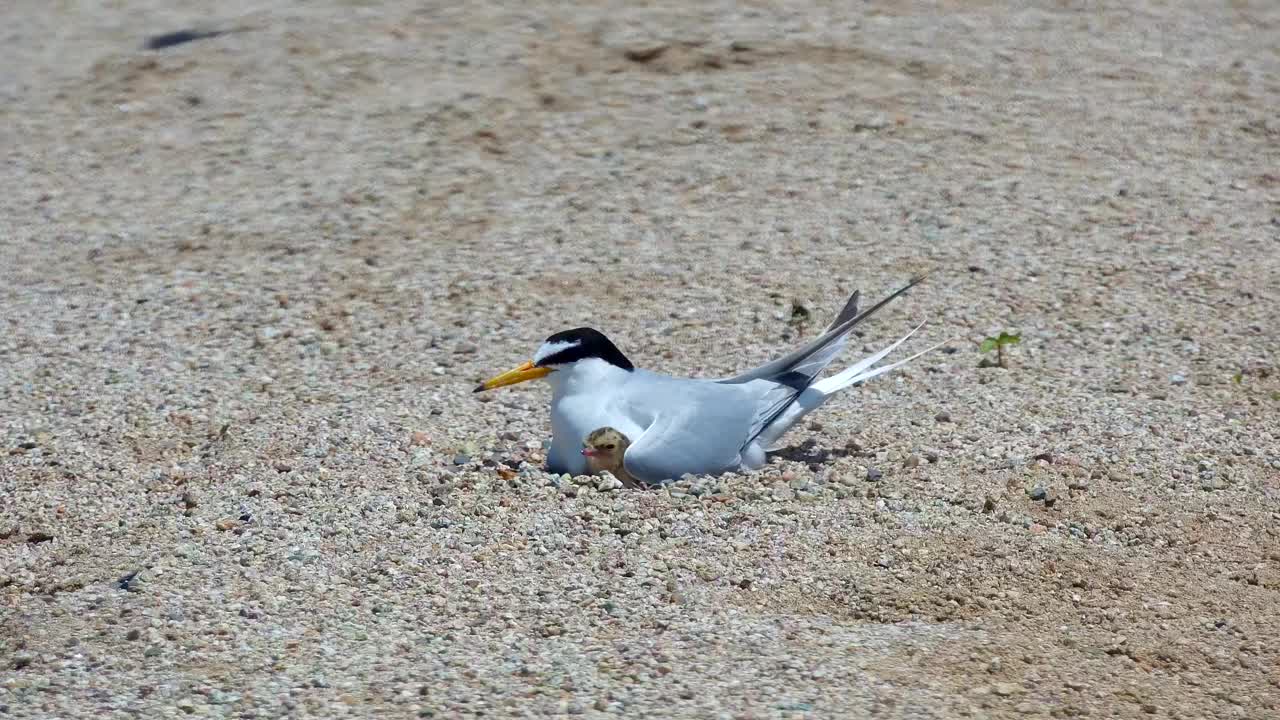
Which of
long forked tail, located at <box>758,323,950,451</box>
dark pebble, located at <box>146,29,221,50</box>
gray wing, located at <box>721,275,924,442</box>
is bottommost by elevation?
long forked tail, located at <box>758,323,950,451</box>

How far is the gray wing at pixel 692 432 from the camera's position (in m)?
4.85

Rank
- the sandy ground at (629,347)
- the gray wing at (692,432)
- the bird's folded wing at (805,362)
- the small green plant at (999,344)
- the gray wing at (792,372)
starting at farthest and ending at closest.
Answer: the small green plant at (999,344) < the bird's folded wing at (805,362) < the gray wing at (792,372) < the gray wing at (692,432) < the sandy ground at (629,347)

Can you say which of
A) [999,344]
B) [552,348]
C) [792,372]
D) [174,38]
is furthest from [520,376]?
[174,38]

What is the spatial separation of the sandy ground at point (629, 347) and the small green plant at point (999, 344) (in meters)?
0.08

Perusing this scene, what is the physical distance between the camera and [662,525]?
15.3 ft

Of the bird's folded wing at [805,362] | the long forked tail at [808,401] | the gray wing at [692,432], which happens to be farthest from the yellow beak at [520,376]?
the long forked tail at [808,401]

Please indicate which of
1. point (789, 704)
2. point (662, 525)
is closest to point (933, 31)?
point (662, 525)

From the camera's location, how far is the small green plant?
586 centimetres

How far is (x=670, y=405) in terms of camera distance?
16.5ft

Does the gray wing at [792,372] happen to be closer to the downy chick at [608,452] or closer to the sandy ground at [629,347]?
the sandy ground at [629,347]

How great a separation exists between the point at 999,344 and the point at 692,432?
4.83ft

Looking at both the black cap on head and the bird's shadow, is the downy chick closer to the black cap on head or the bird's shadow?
the black cap on head

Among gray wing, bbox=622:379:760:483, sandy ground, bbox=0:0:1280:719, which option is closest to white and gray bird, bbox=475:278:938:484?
gray wing, bbox=622:379:760:483

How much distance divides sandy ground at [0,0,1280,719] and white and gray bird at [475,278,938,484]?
4.1 inches
